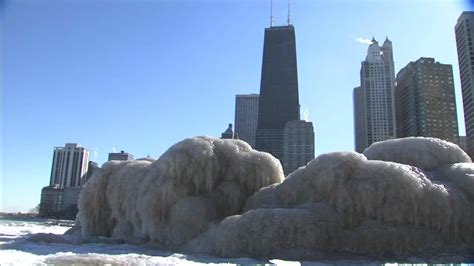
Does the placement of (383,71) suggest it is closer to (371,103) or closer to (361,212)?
(371,103)

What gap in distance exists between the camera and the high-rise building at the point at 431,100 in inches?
4304

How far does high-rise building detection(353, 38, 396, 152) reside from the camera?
136 metres

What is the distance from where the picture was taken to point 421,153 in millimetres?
31562

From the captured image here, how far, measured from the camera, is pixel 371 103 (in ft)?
456

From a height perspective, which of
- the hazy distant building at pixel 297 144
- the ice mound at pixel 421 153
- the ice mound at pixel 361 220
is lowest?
the ice mound at pixel 361 220

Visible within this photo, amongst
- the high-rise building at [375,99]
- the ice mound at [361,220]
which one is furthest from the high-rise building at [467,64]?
the ice mound at [361,220]

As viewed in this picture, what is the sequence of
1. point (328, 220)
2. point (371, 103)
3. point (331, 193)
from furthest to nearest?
1. point (371, 103)
2. point (331, 193)
3. point (328, 220)

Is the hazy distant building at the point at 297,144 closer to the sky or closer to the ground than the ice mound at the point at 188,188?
closer to the sky

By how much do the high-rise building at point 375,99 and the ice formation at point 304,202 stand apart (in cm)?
10488

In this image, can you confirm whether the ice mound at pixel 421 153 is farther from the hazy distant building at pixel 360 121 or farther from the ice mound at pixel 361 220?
the hazy distant building at pixel 360 121

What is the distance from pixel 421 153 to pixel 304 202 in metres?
9.95

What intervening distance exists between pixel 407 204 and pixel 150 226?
16.8m

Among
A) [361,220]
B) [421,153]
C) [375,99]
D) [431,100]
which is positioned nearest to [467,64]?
[431,100]

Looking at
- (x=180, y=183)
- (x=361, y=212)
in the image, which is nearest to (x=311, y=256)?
(x=361, y=212)
